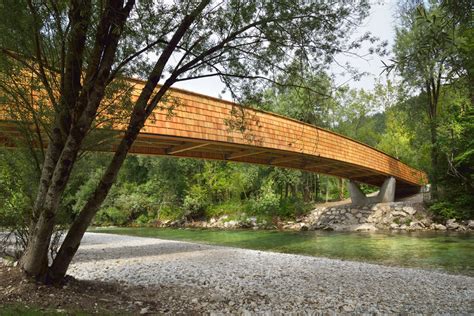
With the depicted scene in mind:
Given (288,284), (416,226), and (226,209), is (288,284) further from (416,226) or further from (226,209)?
(226,209)

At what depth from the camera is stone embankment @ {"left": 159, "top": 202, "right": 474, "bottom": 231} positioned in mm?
17027

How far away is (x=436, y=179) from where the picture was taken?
714 inches

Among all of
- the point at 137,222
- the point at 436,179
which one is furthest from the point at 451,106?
the point at 137,222

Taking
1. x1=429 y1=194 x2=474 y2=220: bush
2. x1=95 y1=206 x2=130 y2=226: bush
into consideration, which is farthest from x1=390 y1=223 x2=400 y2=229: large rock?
x1=95 y1=206 x2=130 y2=226: bush

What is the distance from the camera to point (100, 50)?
3561 mm

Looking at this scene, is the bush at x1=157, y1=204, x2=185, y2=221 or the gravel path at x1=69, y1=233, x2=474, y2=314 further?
the bush at x1=157, y1=204, x2=185, y2=221

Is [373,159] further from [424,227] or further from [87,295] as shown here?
[87,295]

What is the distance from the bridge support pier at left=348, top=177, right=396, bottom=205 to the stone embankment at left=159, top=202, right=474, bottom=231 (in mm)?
635

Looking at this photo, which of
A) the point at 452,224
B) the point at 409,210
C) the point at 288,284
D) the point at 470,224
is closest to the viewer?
the point at 288,284

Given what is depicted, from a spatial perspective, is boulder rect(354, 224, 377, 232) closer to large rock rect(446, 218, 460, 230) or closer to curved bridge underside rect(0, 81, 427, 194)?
curved bridge underside rect(0, 81, 427, 194)

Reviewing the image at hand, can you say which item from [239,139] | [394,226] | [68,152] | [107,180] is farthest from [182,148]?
[394,226]

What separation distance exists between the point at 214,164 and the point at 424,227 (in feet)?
53.5

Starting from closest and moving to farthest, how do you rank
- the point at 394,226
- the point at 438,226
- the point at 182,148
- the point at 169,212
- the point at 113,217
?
the point at 182,148
the point at 438,226
the point at 394,226
the point at 169,212
the point at 113,217

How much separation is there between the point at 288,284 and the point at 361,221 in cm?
1617
